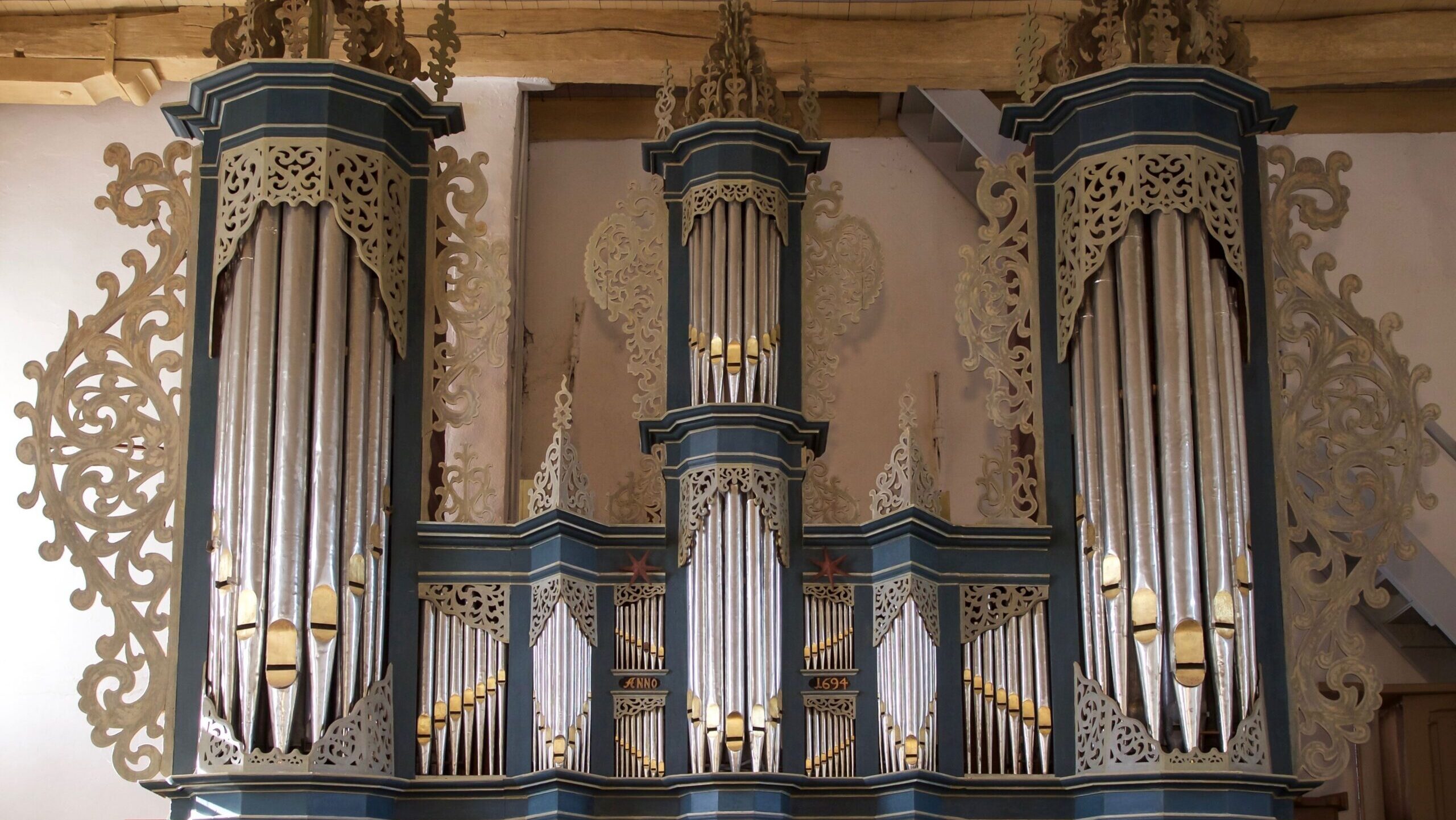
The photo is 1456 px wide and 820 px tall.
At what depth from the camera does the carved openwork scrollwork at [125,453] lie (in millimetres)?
9367

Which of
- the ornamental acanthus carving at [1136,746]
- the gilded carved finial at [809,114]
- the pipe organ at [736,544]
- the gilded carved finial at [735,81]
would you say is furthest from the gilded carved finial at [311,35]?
the ornamental acanthus carving at [1136,746]

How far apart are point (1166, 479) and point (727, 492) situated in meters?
2.06

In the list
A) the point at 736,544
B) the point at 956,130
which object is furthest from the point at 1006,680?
the point at 956,130

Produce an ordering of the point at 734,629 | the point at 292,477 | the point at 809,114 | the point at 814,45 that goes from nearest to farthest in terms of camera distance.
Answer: the point at 292,477 < the point at 734,629 < the point at 809,114 < the point at 814,45

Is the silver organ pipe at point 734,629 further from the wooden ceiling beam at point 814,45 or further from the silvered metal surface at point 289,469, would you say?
the wooden ceiling beam at point 814,45

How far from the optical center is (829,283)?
10250 mm

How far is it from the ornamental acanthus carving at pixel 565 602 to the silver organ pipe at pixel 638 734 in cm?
34

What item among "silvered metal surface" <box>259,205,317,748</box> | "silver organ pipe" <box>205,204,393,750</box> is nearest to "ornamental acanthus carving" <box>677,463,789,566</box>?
"silver organ pipe" <box>205,204,393,750</box>

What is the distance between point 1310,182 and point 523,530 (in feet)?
14.4

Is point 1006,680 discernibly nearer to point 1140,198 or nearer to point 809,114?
point 1140,198

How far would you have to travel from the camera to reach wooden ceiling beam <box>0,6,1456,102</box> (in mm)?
12312

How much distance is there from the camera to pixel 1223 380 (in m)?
9.52

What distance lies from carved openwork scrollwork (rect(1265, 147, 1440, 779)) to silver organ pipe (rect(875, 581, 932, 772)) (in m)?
1.57

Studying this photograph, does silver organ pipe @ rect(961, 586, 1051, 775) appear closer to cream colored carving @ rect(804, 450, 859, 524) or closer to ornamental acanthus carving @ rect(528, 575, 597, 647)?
cream colored carving @ rect(804, 450, 859, 524)
